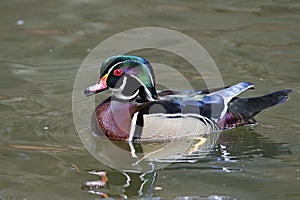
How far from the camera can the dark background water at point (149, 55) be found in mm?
6215

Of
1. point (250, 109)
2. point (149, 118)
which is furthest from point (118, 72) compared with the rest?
point (250, 109)

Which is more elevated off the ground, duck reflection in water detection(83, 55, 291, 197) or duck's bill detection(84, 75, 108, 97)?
duck's bill detection(84, 75, 108, 97)

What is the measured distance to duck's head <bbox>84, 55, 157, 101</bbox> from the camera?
289 inches

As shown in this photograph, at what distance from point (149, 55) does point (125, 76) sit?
2.78 meters

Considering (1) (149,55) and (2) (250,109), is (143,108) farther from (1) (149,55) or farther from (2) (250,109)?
(1) (149,55)

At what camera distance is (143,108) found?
7363 mm

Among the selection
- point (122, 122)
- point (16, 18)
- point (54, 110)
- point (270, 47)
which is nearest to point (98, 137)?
point (122, 122)

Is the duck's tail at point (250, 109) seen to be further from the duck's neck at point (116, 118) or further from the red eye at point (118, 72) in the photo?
the red eye at point (118, 72)

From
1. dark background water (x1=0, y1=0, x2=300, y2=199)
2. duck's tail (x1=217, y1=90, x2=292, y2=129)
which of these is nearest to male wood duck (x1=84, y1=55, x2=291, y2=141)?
duck's tail (x1=217, y1=90, x2=292, y2=129)

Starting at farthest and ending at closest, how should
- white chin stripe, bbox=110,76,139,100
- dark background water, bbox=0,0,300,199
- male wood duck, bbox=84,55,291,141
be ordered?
white chin stripe, bbox=110,76,139,100 < male wood duck, bbox=84,55,291,141 < dark background water, bbox=0,0,300,199

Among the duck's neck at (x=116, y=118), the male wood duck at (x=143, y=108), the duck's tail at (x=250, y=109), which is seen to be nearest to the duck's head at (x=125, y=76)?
the male wood duck at (x=143, y=108)

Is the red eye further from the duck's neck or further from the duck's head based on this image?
the duck's neck

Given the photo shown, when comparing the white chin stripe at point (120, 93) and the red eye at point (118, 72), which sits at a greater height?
the red eye at point (118, 72)

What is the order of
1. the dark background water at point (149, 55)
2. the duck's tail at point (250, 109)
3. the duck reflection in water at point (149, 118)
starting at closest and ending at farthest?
the dark background water at point (149, 55), the duck reflection in water at point (149, 118), the duck's tail at point (250, 109)
